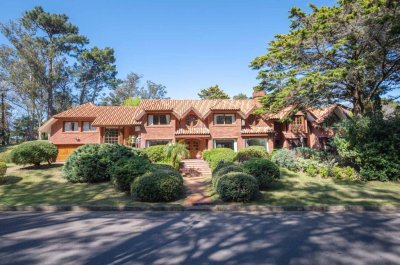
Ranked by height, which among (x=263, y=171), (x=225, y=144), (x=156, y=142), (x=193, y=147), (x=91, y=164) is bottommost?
(x=263, y=171)

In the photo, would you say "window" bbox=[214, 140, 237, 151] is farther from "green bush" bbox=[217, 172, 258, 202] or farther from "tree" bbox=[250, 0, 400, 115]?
"green bush" bbox=[217, 172, 258, 202]

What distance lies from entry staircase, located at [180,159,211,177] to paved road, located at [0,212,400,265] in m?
11.7

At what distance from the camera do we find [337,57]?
19.0 metres

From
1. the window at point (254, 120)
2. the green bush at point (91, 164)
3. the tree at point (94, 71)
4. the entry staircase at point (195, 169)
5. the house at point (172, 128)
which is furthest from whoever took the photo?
the tree at point (94, 71)

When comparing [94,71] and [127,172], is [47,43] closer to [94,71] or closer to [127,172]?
[94,71]

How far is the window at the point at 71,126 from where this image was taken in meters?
29.1

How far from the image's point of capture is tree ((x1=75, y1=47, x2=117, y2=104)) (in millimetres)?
45500

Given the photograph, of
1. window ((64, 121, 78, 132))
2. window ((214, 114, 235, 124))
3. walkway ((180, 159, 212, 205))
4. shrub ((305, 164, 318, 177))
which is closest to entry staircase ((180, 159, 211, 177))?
walkway ((180, 159, 212, 205))

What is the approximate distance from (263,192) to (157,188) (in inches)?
212

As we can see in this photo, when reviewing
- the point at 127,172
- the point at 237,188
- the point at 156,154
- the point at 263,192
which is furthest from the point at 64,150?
the point at 237,188

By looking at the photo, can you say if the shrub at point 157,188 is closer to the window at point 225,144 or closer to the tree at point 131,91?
the window at point 225,144

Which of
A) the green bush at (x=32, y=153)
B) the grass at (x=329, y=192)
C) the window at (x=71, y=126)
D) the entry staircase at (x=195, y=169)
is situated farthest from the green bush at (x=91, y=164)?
the window at (x=71, y=126)

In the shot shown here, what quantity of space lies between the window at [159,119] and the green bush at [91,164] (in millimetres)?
11883

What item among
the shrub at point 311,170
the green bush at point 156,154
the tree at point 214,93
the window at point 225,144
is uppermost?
the tree at point 214,93
